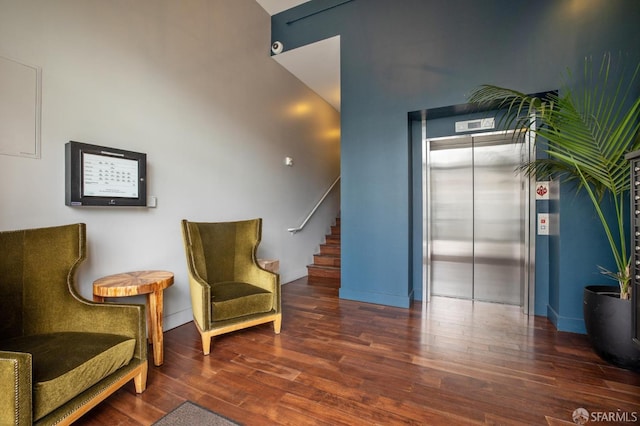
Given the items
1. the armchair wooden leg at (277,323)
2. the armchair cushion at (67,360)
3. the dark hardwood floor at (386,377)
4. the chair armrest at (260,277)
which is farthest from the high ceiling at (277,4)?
the armchair cushion at (67,360)

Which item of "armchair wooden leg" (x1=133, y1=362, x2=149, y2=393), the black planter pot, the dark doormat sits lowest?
the dark doormat

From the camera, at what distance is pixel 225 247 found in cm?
315

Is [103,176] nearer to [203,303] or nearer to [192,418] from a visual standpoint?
[203,303]

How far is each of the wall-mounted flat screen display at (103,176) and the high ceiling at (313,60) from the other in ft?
9.51

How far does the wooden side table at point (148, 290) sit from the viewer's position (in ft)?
6.64

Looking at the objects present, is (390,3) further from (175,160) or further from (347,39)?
(175,160)

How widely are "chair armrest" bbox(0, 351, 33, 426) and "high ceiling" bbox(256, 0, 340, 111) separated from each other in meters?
4.43

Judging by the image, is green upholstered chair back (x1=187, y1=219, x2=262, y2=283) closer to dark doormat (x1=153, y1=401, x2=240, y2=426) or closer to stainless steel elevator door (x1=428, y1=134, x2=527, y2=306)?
dark doormat (x1=153, y1=401, x2=240, y2=426)

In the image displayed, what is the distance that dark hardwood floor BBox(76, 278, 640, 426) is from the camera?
1.71m

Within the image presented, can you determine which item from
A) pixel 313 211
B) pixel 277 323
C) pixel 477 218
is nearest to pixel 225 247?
pixel 277 323

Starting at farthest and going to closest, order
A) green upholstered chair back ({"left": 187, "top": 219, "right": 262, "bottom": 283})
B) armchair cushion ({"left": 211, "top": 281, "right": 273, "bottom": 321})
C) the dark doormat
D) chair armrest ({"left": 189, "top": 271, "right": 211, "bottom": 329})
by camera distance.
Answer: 1. green upholstered chair back ({"left": 187, "top": 219, "right": 262, "bottom": 283})
2. armchair cushion ({"left": 211, "top": 281, "right": 273, "bottom": 321})
3. chair armrest ({"left": 189, "top": 271, "right": 211, "bottom": 329})
4. the dark doormat

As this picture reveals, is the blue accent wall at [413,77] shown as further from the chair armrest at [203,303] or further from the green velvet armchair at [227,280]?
the chair armrest at [203,303]

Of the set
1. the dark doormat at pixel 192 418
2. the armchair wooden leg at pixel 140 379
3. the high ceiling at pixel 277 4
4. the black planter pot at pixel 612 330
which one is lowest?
the dark doormat at pixel 192 418

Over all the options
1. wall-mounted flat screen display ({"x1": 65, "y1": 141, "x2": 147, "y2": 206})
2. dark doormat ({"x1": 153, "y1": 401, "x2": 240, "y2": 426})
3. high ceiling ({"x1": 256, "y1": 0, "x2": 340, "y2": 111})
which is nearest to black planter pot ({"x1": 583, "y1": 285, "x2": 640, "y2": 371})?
dark doormat ({"x1": 153, "y1": 401, "x2": 240, "y2": 426})
